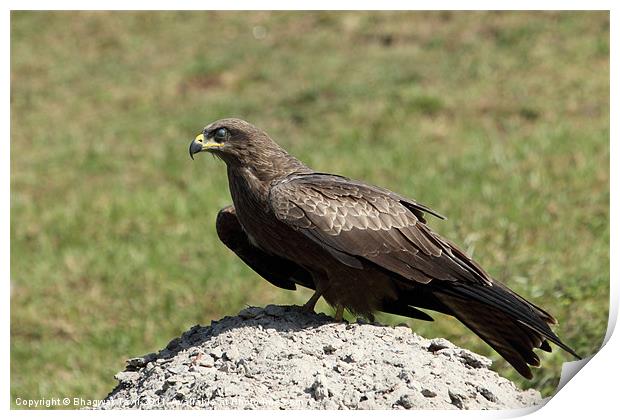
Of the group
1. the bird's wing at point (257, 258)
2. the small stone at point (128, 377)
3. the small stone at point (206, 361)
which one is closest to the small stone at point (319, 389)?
the small stone at point (206, 361)

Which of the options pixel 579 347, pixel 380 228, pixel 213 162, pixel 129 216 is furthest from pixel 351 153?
pixel 380 228

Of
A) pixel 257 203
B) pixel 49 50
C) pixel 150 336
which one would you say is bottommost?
pixel 150 336

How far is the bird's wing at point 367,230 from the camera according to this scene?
4820 mm

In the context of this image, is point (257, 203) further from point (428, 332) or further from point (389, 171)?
point (389, 171)

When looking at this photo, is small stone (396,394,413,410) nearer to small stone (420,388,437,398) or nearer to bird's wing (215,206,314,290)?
small stone (420,388,437,398)

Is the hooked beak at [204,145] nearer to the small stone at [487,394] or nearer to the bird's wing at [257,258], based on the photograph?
the bird's wing at [257,258]

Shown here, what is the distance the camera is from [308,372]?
15.5ft

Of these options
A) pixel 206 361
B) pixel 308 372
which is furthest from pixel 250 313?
pixel 308 372

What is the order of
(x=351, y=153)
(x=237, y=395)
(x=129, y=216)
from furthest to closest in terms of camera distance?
(x=351, y=153)
(x=129, y=216)
(x=237, y=395)

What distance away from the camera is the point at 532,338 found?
4980mm

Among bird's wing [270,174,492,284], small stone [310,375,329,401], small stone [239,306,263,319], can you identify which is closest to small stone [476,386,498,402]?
bird's wing [270,174,492,284]

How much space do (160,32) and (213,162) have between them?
11.5ft

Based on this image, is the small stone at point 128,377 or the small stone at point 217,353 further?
the small stone at point 128,377

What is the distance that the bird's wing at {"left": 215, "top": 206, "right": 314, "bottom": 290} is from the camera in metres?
5.29
